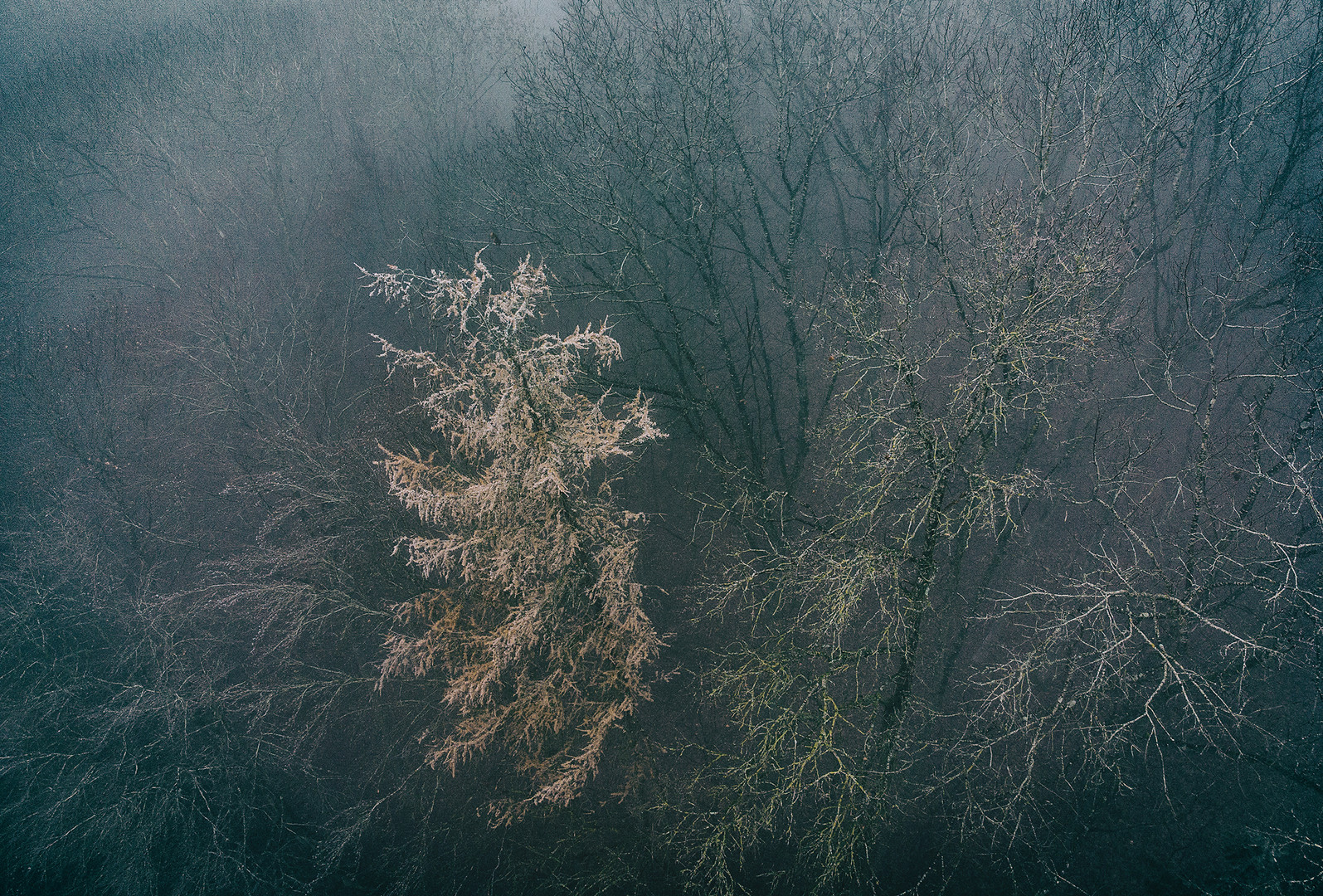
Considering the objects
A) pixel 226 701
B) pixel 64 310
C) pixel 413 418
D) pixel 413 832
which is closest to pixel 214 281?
pixel 64 310

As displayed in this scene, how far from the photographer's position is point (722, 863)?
20.9 ft

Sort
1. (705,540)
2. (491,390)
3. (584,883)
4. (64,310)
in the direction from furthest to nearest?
1. (64,310)
2. (705,540)
3. (584,883)
4. (491,390)

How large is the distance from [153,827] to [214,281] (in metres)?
14.4

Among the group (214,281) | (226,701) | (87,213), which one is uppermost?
(87,213)

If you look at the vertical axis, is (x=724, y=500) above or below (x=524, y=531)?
below

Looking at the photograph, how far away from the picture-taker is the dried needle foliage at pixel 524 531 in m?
5.46

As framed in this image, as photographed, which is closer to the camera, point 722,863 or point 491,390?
point 491,390

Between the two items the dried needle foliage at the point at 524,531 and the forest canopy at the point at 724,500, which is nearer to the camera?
the dried needle foliage at the point at 524,531

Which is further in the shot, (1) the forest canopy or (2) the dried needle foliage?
(1) the forest canopy

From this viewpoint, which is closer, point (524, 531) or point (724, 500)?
point (524, 531)

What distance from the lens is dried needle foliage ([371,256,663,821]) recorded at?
5.46 m

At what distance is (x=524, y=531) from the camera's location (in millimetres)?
6176

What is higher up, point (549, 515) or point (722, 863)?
point (549, 515)

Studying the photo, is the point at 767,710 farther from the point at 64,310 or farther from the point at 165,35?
the point at 165,35
